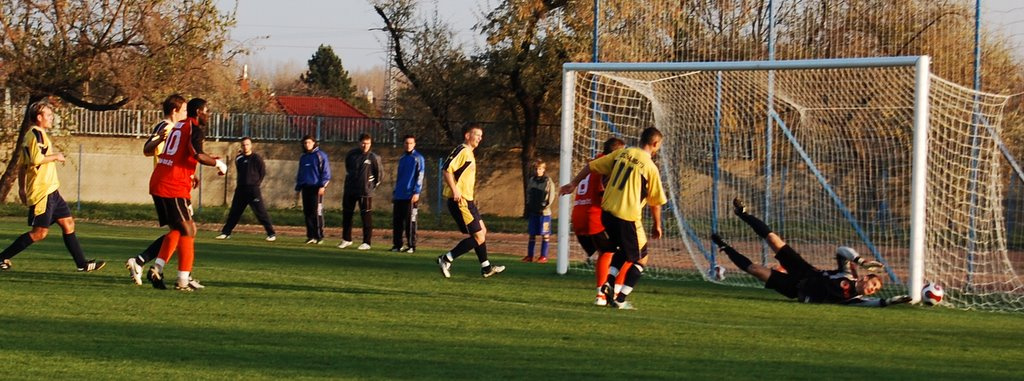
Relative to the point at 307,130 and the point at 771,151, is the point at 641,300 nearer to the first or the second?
the point at 771,151

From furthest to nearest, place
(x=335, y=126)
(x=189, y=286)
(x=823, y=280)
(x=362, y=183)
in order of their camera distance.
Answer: (x=335, y=126), (x=362, y=183), (x=823, y=280), (x=189, y=286)

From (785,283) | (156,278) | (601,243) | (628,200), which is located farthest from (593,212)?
(156,278)

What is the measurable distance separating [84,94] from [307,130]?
670 cm

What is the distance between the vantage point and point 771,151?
15734 millimetres

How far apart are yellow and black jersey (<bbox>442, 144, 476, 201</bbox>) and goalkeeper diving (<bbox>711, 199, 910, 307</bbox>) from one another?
10.5 feet

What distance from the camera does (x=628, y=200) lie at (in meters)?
10.8

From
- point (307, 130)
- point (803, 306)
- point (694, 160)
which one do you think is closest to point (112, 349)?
point (803, 306)

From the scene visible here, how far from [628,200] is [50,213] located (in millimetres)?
5932

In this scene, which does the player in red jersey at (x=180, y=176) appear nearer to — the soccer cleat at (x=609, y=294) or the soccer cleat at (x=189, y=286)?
the soccer cleat at (x=189, y=286)

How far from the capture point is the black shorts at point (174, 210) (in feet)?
36.1

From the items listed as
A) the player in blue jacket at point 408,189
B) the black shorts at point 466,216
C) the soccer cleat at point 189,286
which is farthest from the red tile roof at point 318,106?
the soccer cleat at point 189,286

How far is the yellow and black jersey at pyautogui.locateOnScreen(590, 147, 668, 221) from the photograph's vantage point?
1083 cm

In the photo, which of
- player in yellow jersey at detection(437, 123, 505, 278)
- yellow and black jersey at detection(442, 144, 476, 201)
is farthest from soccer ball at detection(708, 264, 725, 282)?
yellow and black jersey at detection(442, 144, 476, 201)

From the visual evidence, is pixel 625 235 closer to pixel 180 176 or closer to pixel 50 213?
pixel 180 176
